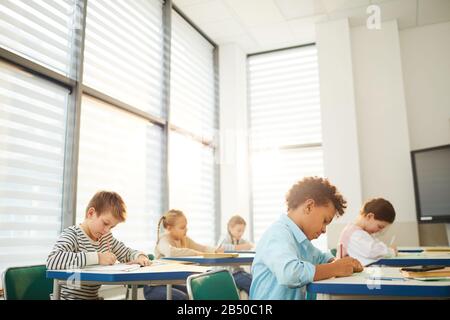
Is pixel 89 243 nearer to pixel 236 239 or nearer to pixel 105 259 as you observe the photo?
pixel 105 259

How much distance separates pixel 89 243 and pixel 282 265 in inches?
45.2

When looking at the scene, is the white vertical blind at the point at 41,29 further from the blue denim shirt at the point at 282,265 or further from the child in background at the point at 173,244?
the blue denim shirt at the point at 282,265

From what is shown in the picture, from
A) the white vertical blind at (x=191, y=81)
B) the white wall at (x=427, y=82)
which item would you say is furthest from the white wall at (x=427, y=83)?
the white vertical blind at (x=191, y=81)

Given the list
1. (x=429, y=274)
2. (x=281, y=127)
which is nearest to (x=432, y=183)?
(x=281, y=127)

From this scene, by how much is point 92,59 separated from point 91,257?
1932 mm

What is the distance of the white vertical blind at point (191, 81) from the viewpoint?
4.63 m

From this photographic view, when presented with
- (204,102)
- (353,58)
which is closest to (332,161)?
(353,58)

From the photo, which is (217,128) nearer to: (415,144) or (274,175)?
(274,175)

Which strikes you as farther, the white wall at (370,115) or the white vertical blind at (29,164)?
the white wall at (370,115)

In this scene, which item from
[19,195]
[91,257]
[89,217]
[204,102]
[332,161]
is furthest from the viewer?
[204,102]

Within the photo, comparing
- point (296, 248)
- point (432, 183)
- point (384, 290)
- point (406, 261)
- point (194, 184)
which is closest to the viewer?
point (384, 290)

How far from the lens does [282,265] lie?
1.26 metres

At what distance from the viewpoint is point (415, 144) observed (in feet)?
15.9

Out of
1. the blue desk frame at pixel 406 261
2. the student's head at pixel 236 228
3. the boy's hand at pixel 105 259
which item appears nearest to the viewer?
the boy's hand at pixel 105 259
